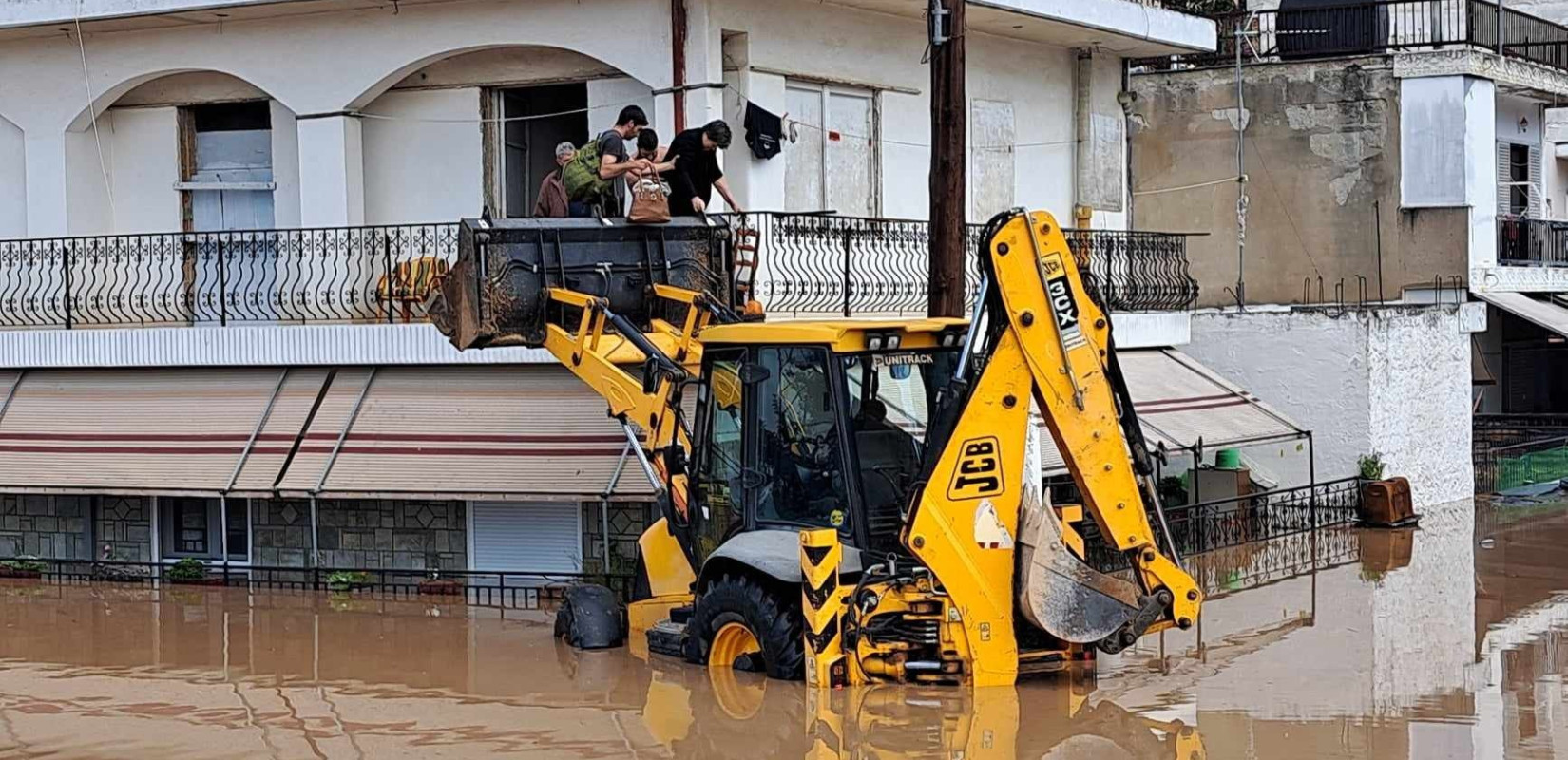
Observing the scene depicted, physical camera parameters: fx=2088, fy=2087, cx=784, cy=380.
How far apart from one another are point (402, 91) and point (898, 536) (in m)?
10.0

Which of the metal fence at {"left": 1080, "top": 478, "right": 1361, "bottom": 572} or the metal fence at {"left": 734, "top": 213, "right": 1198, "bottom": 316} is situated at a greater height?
the metal fence at {"left": 734, "top": 213, "right": 1198, "bottom": 316}

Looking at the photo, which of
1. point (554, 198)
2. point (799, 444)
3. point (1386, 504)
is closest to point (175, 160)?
point (554, 198)

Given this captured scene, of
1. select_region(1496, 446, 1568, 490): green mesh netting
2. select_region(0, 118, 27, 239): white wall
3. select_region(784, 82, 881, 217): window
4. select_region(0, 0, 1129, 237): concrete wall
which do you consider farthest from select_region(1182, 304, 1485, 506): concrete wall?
select_region(0, 118, 27, 239): white wall

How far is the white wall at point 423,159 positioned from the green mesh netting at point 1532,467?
43.2 feet

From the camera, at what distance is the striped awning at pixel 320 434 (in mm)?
17891

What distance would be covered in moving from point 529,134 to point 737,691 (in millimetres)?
9417

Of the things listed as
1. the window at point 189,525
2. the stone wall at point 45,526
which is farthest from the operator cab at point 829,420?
the stone wall at point 45,526

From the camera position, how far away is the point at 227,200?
21.2 meters

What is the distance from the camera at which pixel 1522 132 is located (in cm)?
2939

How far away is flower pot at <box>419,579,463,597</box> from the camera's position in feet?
60.1

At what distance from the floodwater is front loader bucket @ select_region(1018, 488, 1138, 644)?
52 cm

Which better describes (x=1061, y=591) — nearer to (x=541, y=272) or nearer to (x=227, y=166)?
(x=541, y=272)

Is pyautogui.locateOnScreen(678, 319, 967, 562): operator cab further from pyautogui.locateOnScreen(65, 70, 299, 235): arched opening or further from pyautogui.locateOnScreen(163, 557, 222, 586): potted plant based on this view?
pyautogui.locateOnScreen(65, 70, 299, 235): arched opening

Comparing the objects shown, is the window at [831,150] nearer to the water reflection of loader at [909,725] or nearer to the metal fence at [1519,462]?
the water reflection of loader at [909,725]
